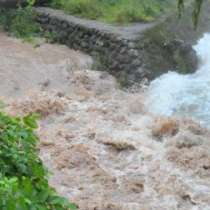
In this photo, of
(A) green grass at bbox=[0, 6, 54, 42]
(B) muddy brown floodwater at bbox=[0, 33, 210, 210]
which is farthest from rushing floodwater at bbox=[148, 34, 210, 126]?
(A) green grass at bbox=[0, 6, 54, 42]

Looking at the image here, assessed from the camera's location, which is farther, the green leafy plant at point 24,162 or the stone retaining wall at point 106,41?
the stone retaining wall at point 106,41

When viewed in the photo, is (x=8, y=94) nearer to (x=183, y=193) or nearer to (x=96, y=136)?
(x=96, y=136)

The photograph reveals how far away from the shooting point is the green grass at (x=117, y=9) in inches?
551

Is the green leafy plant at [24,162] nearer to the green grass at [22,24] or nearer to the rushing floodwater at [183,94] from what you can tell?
the rushing floodwater at [183,94]

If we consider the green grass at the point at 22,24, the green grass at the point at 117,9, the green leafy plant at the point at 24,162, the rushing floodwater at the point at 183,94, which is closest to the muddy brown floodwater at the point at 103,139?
the rushing floodwater at the point at 183,94

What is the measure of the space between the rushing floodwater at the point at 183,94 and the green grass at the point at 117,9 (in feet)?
6.87

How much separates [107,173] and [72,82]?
389 cm

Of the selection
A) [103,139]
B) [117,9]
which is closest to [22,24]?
[117,9]

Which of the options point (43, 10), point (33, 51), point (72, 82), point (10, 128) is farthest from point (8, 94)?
point (10, 128)

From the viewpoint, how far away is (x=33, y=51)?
1315cm

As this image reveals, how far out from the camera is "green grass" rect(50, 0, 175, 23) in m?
14.0

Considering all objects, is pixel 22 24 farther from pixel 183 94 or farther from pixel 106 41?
pixel 183 94

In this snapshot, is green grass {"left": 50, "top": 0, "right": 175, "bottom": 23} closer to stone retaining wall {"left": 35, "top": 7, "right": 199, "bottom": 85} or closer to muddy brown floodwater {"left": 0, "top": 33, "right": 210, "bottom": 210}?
stone retaining wall {"left": 35, "top": 7, "right": 199, "bottom": 85}

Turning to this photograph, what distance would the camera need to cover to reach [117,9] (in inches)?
566
